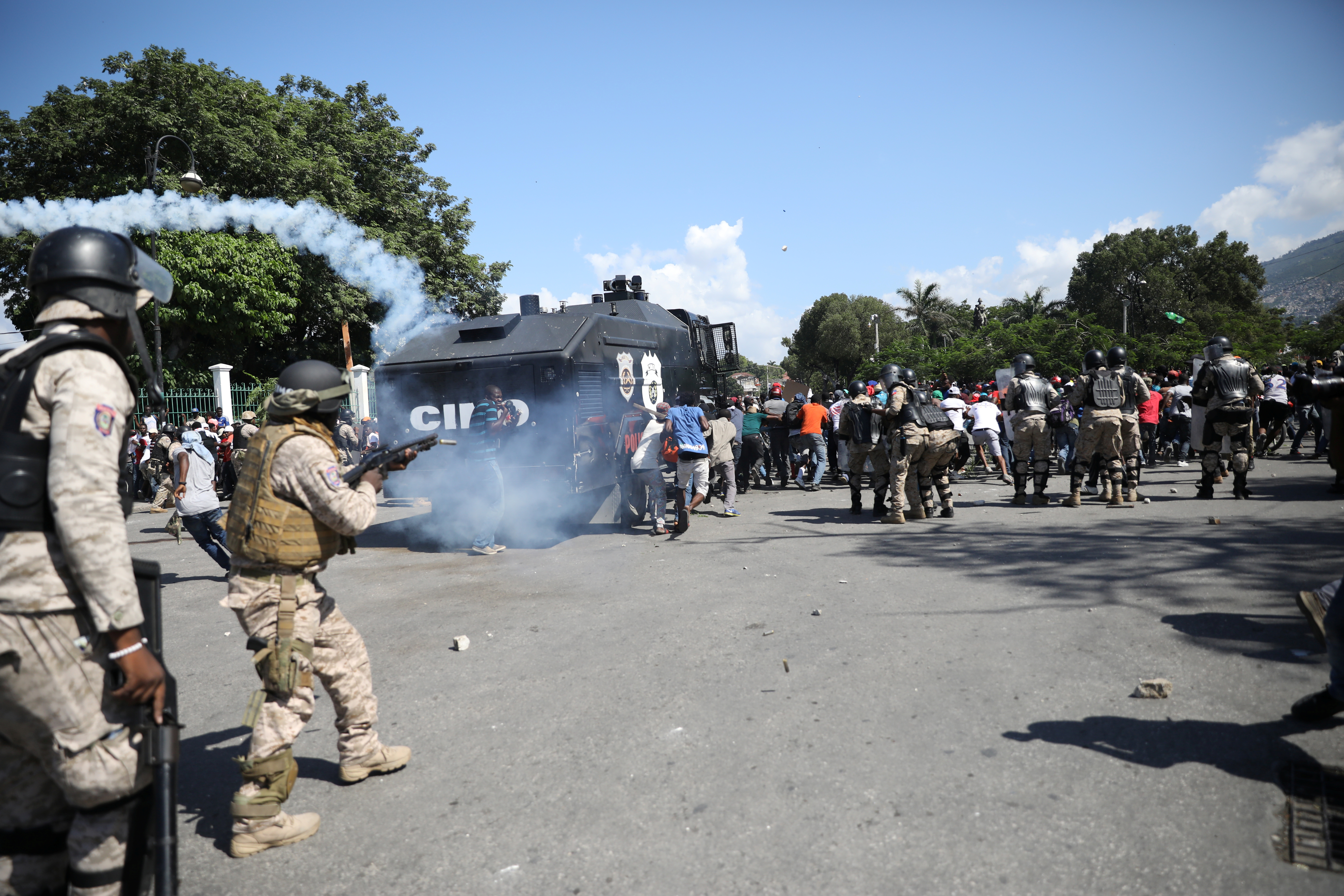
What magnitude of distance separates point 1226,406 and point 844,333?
51.6m

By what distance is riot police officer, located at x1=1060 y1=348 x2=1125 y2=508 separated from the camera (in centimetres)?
946

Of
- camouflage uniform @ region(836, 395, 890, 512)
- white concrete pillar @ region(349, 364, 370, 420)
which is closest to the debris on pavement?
camouflage uniform @ region(836, 395, 890, 512)

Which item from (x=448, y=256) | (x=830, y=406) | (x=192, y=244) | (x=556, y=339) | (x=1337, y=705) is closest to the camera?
(x=1337, y=705)

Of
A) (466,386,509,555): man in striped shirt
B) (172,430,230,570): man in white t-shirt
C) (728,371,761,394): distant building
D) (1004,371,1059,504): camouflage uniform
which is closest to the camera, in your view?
(172,430,230,570): man in white t-shirt

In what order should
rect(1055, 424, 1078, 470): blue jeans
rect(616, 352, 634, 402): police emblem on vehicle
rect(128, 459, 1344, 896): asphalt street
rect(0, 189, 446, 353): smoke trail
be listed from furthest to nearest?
rect(0, 189, 446, 353): smoke trail, rect(1055, 424, 1078, 470): blue jeans, rect(616, 352, 634, 402): police emblem on vehicle, rect(128, 459, 1344, 896): asphalt street

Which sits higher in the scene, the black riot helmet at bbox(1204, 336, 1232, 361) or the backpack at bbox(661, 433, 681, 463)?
the black riot helmet at bbox(1204, 336, 1232, 361)

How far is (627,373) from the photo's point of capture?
10.3 meters

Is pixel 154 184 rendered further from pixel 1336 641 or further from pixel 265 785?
pixel 1336 641

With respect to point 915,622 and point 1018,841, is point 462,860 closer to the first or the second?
point 1018,841

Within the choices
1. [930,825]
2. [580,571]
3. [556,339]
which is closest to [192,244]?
[556,339]

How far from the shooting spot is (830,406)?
15.7 m

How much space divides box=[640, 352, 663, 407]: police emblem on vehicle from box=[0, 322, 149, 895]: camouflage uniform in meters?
8.74

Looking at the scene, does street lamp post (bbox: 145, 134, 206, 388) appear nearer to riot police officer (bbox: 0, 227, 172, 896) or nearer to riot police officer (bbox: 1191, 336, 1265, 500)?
riot police officer (bbox: 0, 227, 172, 896)

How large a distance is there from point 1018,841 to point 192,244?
2152 centimetres
